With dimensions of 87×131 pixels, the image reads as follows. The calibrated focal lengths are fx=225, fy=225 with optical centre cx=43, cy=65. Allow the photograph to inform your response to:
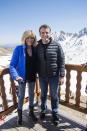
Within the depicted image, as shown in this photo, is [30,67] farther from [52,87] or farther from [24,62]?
[52,87]

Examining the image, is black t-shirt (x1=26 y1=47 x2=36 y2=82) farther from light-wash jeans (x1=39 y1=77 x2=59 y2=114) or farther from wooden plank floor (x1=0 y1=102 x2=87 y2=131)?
wooden plank floor (x1=0 y1=102 x2=87 y2=131)

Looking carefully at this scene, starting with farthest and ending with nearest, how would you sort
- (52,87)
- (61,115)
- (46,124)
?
1. (61,115)
2. (46,124)
3. (52,87)

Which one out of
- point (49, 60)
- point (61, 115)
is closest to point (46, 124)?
point (61, 115)

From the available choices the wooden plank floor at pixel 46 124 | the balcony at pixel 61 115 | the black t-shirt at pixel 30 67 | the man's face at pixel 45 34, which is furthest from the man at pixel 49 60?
the wooden plank floor at pixel 46 124

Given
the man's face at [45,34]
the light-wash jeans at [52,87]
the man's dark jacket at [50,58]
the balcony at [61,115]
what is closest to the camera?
the man's face at [45,34]

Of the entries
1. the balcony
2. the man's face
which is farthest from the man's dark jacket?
the balcony

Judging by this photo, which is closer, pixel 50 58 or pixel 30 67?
pixel 50 58

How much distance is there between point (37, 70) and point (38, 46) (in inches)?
19.5

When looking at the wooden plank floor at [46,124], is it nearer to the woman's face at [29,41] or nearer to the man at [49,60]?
the man at [49,60]

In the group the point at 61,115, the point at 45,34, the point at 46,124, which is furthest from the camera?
the point at 61,115

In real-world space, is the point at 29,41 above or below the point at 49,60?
above

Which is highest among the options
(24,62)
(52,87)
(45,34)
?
(45,34)

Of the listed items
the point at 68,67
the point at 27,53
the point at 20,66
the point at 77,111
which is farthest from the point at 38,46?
the point at 77,111

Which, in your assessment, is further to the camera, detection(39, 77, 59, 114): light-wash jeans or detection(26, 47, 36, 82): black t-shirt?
detection(39, 77, 59, 114): light-wash jeans
